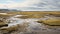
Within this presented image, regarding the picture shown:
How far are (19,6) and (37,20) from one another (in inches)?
25.2

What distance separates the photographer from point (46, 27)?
3.23 metres

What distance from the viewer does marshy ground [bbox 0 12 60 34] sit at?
10.3 feet

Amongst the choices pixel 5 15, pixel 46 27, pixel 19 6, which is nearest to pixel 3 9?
pixel 5 15

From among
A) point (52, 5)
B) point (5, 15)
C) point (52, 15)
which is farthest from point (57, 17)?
point (5, 15)

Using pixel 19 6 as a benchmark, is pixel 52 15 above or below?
below

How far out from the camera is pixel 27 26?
10.7ft

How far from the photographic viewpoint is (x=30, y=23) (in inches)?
130

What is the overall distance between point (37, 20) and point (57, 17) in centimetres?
55

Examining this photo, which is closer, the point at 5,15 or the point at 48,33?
the point at 48,33

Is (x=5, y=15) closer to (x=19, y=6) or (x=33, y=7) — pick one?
(x=19, y=6)

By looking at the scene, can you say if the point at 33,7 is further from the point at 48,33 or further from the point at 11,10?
the point at 48,33

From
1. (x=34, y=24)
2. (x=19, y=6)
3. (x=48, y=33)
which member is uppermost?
(x=19, y=6)

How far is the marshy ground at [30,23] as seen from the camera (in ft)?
10.3

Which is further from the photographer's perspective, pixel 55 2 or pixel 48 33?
pixel 55 2
